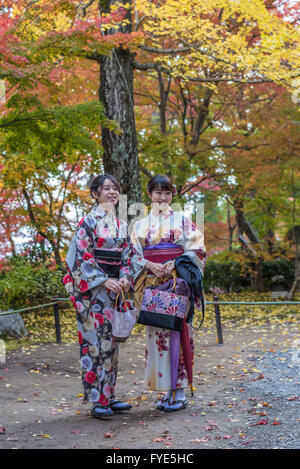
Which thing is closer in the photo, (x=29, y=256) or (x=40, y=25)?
(x=40, y=25)

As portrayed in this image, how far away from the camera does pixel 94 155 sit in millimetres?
7250

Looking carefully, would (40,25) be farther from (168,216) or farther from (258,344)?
(258,344)

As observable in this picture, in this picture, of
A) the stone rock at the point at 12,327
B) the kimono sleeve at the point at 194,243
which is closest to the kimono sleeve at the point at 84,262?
the kimono sleeve at the point at 194,243

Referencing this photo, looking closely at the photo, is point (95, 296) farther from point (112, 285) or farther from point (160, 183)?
point (160, 183)

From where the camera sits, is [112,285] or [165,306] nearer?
[112,285]

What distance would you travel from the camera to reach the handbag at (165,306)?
438cm

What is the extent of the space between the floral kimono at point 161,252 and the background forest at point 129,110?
7.81ft

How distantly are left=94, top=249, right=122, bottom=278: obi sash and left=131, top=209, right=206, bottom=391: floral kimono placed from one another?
17cm

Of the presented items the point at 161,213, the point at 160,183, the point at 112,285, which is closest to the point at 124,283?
the point at 112,285

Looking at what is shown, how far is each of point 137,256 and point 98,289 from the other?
473 millimetres

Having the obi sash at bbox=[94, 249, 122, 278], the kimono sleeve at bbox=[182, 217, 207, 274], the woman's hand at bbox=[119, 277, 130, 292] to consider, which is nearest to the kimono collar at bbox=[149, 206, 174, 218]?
the kimono sleeve at bbox=[182, 217, 207, 274]

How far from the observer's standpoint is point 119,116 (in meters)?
8.66
